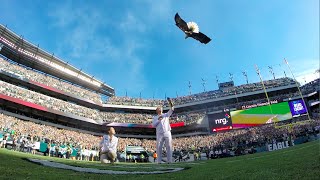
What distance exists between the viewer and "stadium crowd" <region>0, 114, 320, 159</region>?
107 feet

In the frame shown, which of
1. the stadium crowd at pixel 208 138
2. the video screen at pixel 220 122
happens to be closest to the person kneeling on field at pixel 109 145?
the stadium crowd at pixel 208 138

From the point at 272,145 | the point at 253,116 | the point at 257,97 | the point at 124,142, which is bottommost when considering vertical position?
the point at 272,145

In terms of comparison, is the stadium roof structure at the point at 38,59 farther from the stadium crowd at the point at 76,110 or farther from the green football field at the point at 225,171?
the green football field at the point at 225,171

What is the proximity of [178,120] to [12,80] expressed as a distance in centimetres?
3524

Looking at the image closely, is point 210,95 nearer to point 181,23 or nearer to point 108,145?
point 181,23

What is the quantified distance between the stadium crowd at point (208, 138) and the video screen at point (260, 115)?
Answer: 1967mm

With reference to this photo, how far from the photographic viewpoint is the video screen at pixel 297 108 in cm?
4979

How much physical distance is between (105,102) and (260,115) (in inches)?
1443

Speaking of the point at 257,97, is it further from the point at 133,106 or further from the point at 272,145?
the point at 272,145

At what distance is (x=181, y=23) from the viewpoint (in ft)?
42.9

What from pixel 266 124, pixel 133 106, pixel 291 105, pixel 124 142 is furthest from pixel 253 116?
pixel 133 106

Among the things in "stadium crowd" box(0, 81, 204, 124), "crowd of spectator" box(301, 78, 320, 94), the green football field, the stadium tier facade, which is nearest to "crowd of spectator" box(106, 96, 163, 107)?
the stadium tier facade

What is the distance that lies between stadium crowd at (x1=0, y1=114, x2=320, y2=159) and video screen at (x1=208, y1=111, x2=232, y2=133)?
1.39 metres

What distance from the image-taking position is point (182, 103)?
71562 millimetres
